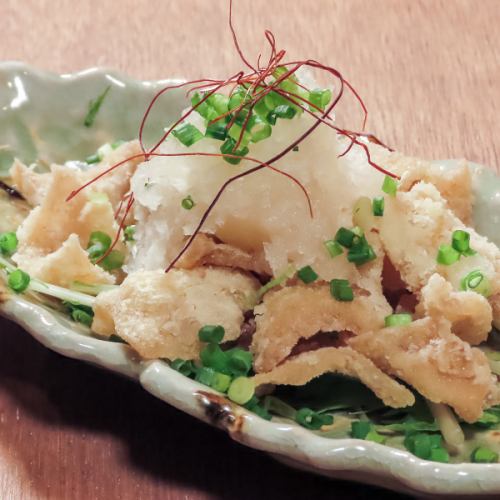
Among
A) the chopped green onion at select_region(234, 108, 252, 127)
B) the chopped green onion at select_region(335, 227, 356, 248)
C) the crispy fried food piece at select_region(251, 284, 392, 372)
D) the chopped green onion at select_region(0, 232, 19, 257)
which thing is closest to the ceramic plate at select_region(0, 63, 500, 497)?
the crispy fried food piece at select_region(251, 284, 392, 372)

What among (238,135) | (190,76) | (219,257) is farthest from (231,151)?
(190,76)

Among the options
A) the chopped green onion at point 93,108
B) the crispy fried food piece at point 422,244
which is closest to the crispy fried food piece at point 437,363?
the crispy fried food piece at point 422,244

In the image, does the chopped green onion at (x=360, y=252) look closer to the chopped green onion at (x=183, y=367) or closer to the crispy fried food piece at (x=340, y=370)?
the crispy fried food piece at (x=340, y=370)

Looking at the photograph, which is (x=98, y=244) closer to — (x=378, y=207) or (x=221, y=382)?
(x=221, y=382)

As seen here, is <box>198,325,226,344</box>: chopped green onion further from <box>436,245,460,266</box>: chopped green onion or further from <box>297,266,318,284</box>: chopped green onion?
<box>436,245,460,266</box>: chopped green onion

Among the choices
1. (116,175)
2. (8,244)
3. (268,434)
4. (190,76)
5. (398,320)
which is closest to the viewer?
(268,434)

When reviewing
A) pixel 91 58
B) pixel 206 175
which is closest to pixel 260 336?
pixel 206 175
